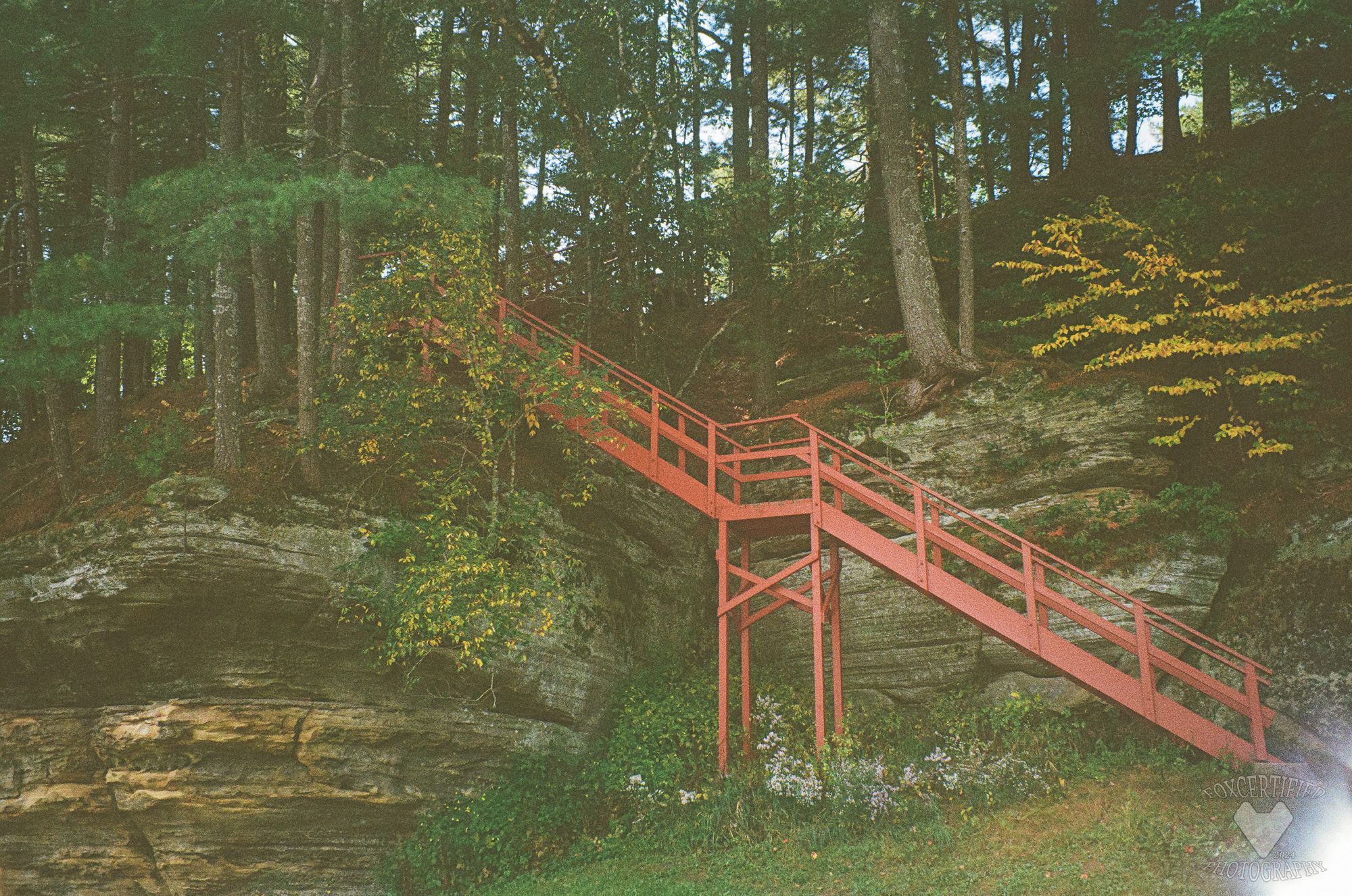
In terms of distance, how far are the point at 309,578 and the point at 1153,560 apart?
36.6 ft

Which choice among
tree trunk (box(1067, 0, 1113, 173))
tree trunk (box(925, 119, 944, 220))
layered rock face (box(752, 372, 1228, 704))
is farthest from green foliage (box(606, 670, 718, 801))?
tree trunk (box(925, 119, 944, 220))

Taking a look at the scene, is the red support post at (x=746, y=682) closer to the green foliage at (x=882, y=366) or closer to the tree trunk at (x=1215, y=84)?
the green foliage at (x=882, y=366)

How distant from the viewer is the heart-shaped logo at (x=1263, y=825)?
7730 millimetres

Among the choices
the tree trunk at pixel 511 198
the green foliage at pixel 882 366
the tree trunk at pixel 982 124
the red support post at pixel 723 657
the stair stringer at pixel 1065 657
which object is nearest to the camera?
the stair stringer at pixel 1065 657

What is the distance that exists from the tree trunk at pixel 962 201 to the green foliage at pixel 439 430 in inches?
272

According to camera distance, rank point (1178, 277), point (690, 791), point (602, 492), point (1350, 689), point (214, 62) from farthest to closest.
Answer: point (214, 62) → point (602, 492) → point (1178, 277) → point (690, 791) → point (1350, 689)

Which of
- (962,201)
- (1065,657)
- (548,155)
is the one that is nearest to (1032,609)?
(1065,657)

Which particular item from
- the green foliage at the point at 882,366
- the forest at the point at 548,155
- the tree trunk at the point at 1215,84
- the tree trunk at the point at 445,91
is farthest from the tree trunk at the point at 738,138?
the tree trunk at the point at 1215,84

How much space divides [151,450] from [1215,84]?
20022mm

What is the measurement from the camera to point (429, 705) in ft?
38.0

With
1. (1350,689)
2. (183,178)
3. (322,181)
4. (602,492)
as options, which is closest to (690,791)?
(602,492)

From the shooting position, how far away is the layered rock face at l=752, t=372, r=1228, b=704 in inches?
477

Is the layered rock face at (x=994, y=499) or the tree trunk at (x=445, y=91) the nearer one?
the layered rock face at (x=994, y=499)

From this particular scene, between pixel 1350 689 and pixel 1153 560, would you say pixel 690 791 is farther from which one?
pixel 1350 689
